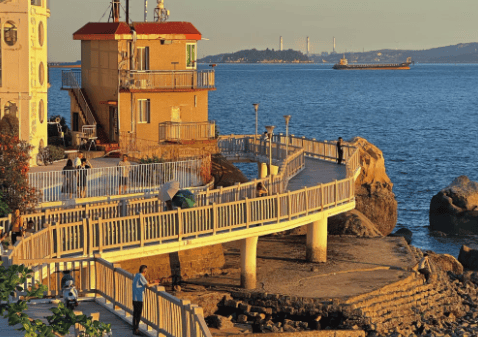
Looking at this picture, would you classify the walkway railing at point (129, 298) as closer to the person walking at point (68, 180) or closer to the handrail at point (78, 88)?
the person walking at point (68, 180)

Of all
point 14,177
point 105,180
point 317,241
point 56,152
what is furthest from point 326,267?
point 56,152

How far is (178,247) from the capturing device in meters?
25.0

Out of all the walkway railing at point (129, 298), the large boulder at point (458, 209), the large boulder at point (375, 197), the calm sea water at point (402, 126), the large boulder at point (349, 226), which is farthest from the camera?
the calm sea water at point (402, 126)

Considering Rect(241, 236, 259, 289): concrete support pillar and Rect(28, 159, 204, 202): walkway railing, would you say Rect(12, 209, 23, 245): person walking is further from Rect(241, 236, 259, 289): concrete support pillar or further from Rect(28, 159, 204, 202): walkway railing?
Rect(241, 236, 259, 289): concrete support pillar

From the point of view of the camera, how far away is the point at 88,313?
57.6 ft

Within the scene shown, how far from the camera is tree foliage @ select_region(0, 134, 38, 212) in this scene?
24.9 meters

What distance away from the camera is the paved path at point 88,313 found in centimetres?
1600

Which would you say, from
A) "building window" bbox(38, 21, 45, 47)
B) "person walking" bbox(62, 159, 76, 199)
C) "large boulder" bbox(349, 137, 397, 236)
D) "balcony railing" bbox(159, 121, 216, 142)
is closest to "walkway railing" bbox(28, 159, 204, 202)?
Answer: "person walking" bbox(62, 159, 76, 199)

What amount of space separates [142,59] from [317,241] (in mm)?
14830

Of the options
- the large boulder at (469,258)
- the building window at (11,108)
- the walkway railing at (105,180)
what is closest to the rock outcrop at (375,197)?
the large boulder at (469,258)

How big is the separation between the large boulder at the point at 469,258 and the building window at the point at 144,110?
1509cm

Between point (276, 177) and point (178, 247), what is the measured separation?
7338 millimetres

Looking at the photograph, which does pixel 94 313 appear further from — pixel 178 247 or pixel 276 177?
pixel 276 177

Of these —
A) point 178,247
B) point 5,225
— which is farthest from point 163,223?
point 5,225
